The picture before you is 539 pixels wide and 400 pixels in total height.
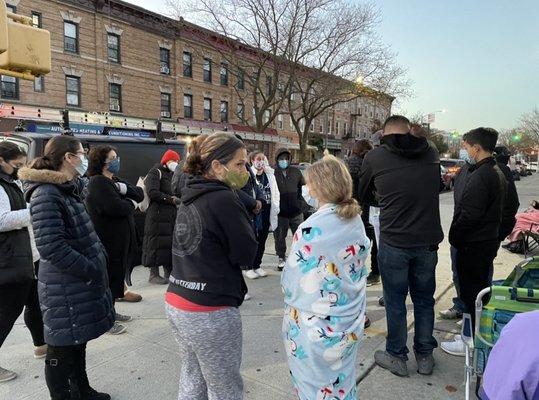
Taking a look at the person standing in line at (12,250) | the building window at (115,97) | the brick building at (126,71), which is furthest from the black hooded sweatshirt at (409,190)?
the building window at (115,97)

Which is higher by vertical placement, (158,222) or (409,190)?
(409,190)

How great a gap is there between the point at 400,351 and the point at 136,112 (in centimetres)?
2380

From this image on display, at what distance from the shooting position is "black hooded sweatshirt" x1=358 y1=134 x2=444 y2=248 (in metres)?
3.09

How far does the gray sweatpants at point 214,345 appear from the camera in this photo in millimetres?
1974

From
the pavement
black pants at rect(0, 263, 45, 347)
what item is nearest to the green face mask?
the pavement

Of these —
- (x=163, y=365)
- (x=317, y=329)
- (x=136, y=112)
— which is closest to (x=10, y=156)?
(x=163, y=365)

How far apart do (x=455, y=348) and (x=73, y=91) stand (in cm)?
2263

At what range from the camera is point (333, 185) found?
7.39 ft

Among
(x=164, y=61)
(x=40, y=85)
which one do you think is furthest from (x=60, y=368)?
(x=164, y=61)

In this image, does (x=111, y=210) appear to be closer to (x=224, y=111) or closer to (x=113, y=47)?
(x=113, y=47)

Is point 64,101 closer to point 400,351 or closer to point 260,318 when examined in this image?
point 260,318

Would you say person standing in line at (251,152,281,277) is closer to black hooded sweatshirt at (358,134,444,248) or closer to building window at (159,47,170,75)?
black hooded sweatshirt at (358,134,444,248)

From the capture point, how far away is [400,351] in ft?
10.6

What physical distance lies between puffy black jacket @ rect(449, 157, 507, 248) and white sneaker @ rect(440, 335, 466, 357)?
893mm
